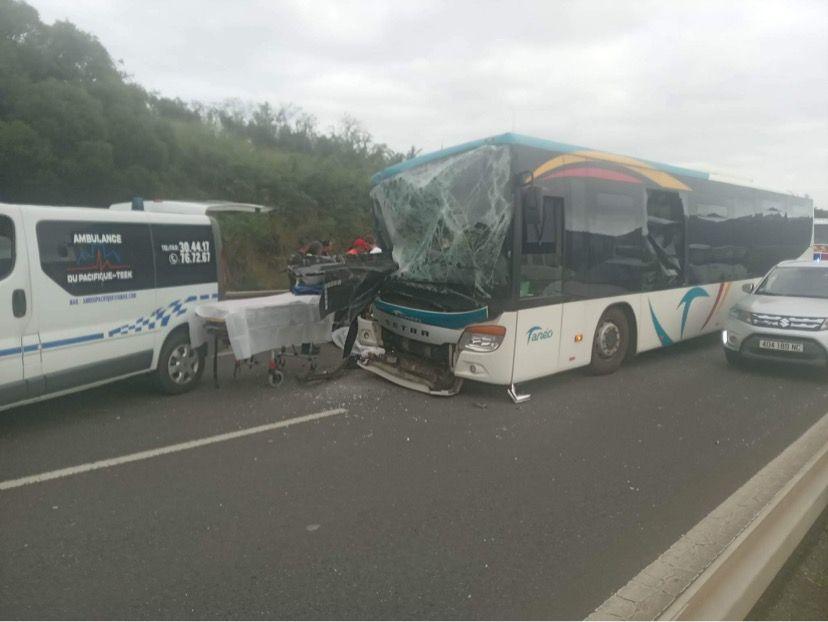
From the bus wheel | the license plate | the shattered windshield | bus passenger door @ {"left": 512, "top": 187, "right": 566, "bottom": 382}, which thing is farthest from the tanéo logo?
the license plate

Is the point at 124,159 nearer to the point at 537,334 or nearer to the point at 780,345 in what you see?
the point at 537,334

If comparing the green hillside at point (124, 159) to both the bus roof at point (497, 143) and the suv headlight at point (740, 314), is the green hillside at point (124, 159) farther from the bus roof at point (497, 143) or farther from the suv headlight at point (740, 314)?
the suv headlight at point (740, 314)

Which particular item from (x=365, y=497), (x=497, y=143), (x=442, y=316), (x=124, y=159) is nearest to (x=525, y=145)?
(x=497, y=143)

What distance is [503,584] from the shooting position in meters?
3.46

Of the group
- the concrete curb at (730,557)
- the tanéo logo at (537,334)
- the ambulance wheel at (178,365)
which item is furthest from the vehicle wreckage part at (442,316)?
the concrete curb at (730,557)

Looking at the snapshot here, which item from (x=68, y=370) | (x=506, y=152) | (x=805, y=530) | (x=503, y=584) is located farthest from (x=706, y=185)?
(x=68, y=370)

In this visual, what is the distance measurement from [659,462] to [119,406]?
543 centimetres

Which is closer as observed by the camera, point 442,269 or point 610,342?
point 442,269

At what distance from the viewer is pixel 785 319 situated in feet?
27.5

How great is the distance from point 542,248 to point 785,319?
3827 mm

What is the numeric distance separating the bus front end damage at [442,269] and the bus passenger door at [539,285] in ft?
0.77

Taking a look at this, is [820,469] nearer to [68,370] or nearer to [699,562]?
[699,562]

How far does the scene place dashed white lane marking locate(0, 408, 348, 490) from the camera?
476cm

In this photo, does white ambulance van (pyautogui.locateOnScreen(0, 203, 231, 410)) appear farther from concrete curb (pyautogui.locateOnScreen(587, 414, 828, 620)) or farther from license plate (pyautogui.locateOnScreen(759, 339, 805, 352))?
license plate (pyautogui.locateOnScreen(759, 339, 805, 352))
